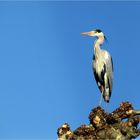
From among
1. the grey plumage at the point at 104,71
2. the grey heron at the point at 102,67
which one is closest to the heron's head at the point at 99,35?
the grey heron at the point at 102,67

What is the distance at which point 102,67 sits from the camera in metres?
17.4

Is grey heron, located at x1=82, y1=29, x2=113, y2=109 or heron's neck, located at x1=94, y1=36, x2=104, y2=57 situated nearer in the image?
grey heron, located at x1=82, y1=29, x2=113, y2=109

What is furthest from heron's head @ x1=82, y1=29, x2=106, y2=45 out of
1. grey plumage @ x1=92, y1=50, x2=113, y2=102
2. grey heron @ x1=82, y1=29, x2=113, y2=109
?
grey plumage @ x1=92, y1=50, x2=113, y2=102

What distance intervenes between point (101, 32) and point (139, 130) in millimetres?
7978

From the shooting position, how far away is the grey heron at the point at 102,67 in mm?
17297

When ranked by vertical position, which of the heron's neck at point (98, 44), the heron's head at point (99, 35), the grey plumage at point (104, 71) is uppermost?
the heron's head at point (99, 35)

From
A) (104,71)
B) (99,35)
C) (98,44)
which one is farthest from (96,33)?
(104,71)

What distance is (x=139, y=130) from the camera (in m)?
10.1

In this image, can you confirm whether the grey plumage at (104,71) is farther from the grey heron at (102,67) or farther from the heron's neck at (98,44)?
the heron's neck at (98,44)

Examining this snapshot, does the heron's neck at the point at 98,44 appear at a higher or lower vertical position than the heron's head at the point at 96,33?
lower

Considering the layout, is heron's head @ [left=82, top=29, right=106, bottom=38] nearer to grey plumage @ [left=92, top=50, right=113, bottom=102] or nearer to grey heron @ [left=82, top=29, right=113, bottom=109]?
grey heron @ [left=82, top=29, right=113, bottom=109]

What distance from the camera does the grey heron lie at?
17.3 m

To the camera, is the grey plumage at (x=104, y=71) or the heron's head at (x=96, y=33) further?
the heron's head at (x=96, y=33)

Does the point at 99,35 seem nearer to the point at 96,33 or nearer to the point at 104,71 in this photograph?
the point at 96,33
